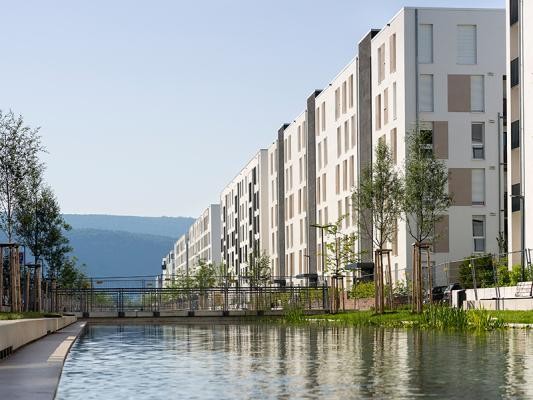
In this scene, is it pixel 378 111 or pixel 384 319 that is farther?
pixel 378 111

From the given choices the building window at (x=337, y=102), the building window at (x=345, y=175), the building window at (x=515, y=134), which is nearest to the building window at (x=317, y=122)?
the building window at (x=337, y=102)

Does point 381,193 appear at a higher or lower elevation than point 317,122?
lower

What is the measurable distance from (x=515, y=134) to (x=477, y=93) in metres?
11.6

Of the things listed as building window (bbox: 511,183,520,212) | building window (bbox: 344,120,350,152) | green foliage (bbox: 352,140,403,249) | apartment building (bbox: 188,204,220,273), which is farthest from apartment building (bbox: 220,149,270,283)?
green foliage (bbox: 352,140,403,249)

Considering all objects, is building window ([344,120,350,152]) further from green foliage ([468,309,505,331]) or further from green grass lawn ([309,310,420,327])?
green foliage ([468,309,505,331])

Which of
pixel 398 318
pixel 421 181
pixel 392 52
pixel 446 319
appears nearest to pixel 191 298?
pixel 392 52

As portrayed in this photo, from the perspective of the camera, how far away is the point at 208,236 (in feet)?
536

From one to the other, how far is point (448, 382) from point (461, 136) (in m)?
52.1

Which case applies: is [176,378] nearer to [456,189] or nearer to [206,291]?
[456,189]

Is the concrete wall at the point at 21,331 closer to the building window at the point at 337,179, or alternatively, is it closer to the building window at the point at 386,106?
the building window at the point at 386,106

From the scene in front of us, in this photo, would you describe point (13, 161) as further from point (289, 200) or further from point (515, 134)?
point (289, 200)

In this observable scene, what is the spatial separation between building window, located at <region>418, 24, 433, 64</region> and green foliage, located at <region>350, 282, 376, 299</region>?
13227 millimetres

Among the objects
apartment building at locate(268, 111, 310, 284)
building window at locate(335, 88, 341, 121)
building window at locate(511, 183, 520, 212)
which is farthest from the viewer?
apartment building at locate(268, 111, 310, 284)

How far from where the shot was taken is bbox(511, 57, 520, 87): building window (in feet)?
172
